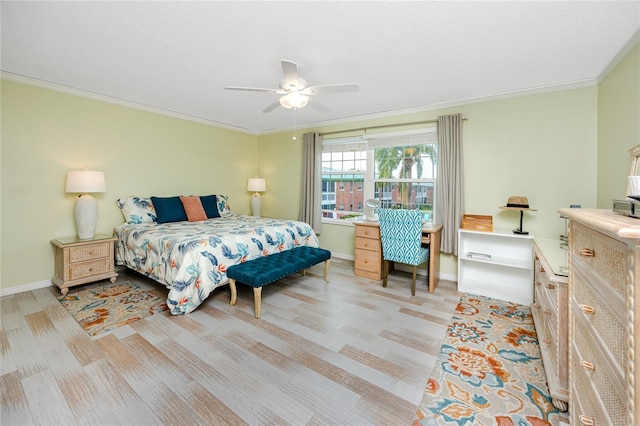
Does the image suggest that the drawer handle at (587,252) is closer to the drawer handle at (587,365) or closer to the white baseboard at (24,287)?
the drawer handle at (587,365)

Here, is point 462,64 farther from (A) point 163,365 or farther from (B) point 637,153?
(A) point 163,365

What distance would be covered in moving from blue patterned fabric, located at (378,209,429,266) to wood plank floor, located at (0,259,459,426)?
55 centimetres

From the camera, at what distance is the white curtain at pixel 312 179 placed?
4648mm


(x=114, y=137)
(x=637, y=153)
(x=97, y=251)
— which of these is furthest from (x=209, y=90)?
(x=637, y=153)

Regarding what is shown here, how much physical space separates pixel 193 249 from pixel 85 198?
1.77 meters

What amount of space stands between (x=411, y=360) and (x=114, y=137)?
4432 mm

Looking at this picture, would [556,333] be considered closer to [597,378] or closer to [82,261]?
[597,378]

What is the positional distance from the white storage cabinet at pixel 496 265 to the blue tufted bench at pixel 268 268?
176 cm

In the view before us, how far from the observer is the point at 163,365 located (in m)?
1.82

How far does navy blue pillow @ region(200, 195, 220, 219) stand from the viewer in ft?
14.2

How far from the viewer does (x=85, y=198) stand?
3.16 metres

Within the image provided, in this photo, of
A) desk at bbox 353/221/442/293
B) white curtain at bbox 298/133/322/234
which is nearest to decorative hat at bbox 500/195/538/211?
desk at bbox 353/221/442/293

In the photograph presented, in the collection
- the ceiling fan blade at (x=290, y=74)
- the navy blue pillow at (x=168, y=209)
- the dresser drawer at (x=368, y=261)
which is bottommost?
the dresser drawer at (x=368, y=261)

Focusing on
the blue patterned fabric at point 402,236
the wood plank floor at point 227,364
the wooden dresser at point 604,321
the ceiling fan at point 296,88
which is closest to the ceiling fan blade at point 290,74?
the ceiling fan at point 296,88
